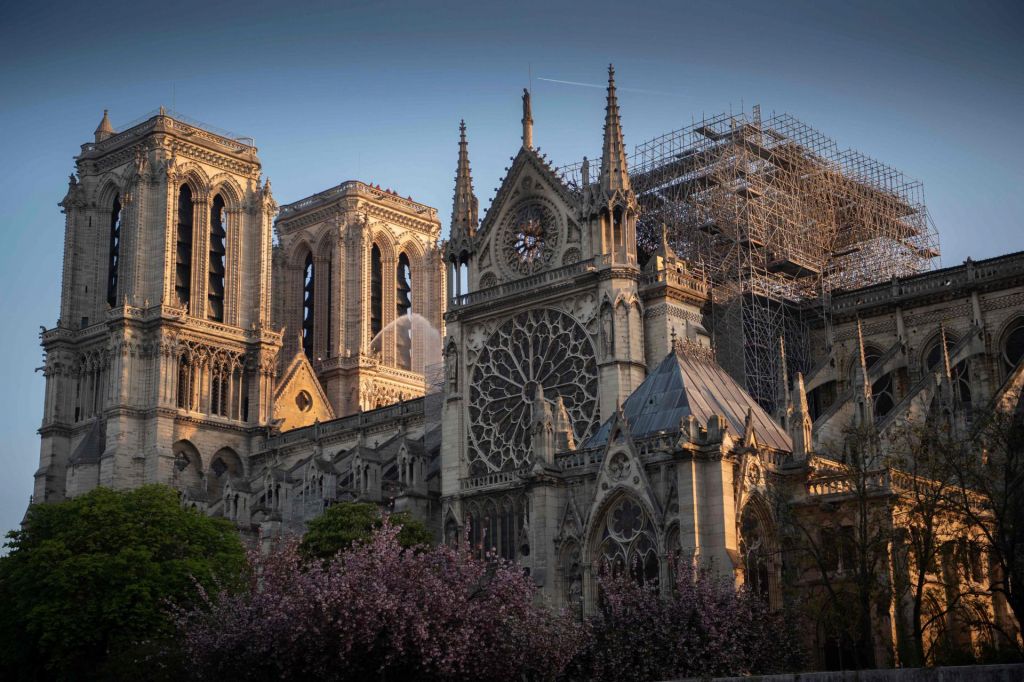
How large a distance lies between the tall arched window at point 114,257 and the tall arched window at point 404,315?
678 inches

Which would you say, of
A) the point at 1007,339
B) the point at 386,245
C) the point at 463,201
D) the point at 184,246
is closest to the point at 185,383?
the point at 184,246

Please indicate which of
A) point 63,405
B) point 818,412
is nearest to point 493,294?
point 818,412

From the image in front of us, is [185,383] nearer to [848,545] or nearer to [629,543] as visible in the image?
[629,543]

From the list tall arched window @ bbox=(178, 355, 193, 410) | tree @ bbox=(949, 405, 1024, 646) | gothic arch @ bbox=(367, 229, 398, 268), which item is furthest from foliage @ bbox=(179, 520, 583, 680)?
gothic arch @ bbox=(367, 229, 398, 268)

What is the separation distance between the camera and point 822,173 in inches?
2293

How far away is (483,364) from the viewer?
170 ft

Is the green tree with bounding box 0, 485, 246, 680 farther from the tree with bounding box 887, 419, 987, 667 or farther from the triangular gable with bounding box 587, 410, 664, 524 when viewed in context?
the tree with bounding box 887, 419, 987, 667

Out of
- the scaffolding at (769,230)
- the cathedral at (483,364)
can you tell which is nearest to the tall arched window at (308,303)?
the cathedral at (483,364)

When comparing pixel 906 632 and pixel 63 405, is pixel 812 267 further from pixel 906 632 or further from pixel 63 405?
pixel 63 405

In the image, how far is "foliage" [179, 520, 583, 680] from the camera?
27.6 m

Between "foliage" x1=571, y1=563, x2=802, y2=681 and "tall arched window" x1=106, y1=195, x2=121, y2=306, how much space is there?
2072 inches

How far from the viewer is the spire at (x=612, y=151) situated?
49594 millimetres

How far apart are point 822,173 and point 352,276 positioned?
34588mm

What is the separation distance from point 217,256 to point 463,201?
27745 millimetres
